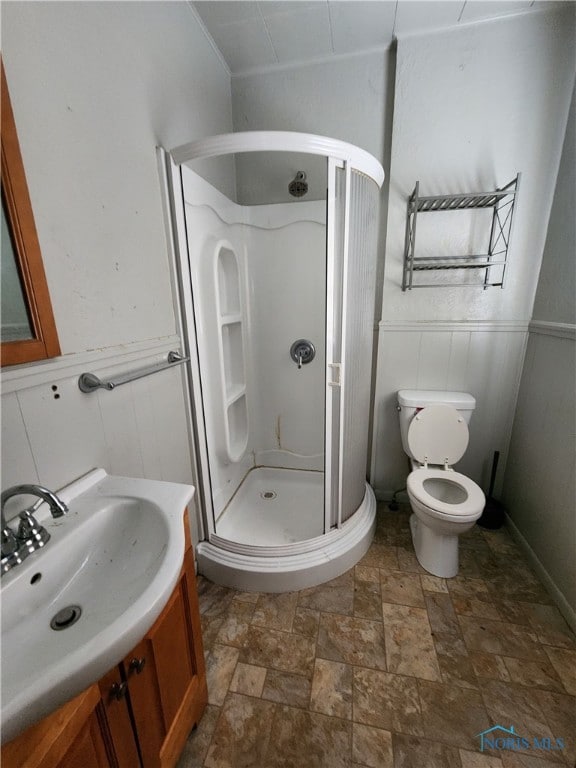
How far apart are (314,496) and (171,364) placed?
1316mm

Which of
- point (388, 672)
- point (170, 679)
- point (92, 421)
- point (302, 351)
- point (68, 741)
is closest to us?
point (68, 741)

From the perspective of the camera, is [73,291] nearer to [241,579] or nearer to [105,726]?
[105,726]

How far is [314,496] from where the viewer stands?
208 cm

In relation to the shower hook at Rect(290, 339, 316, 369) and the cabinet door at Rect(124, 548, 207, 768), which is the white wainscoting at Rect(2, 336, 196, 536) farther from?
the shower hook at Rect(290, 339, 316, 369)

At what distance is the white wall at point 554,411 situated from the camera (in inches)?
56.5

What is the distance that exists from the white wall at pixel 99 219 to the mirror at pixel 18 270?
1.8 inches

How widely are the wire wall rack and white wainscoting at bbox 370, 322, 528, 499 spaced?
25 cm

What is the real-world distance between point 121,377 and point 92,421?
16 cm

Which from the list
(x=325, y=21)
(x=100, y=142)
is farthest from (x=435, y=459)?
(x=325, y=21)

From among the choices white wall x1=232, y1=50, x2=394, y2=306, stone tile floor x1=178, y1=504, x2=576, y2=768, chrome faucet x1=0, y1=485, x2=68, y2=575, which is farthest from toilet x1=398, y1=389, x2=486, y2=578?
chrome faucet x1=0, y1=485, x2=68, y2=575

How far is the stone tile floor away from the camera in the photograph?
993mm

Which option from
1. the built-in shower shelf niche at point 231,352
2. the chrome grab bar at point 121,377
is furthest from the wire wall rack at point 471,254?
the chrome grab bar at point 121,377

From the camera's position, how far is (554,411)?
5.11 feet

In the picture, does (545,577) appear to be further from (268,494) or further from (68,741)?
(68,741)
